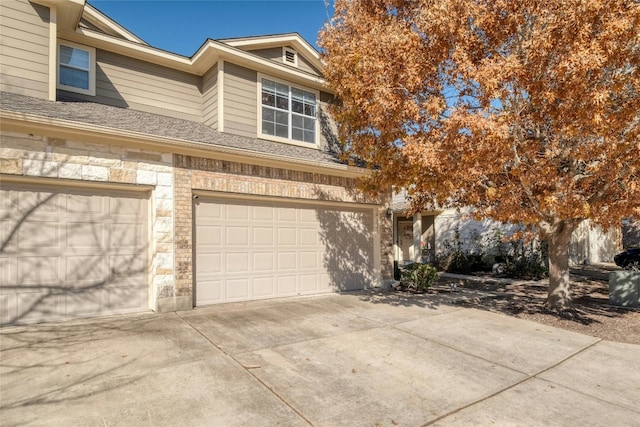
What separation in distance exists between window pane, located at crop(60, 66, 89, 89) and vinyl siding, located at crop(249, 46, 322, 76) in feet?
15.0

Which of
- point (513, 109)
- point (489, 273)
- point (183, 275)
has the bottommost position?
point (489, 273)

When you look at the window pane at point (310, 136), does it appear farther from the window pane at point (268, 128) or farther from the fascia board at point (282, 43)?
the fascia board at point (282, 43)

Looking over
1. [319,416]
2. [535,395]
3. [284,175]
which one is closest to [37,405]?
[319,416]

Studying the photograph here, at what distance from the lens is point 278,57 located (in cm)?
1181

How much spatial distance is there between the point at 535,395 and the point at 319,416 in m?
2.53

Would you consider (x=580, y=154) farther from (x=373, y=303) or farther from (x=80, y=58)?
(x=80, y=58)

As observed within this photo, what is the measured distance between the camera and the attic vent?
39.3 ft

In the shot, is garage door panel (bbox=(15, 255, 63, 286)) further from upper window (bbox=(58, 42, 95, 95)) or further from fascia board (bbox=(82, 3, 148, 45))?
fascia board (bbox=(82, 3, 148, 45))

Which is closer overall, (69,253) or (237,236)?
(69,253)

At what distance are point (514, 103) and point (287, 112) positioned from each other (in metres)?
6.59

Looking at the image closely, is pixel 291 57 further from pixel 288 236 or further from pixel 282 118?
pixel 288 236

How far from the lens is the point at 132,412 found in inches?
143

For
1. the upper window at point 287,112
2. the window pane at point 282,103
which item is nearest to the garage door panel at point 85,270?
the upper window at point 287,112

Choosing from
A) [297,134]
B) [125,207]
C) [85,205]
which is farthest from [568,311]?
[85,205]
